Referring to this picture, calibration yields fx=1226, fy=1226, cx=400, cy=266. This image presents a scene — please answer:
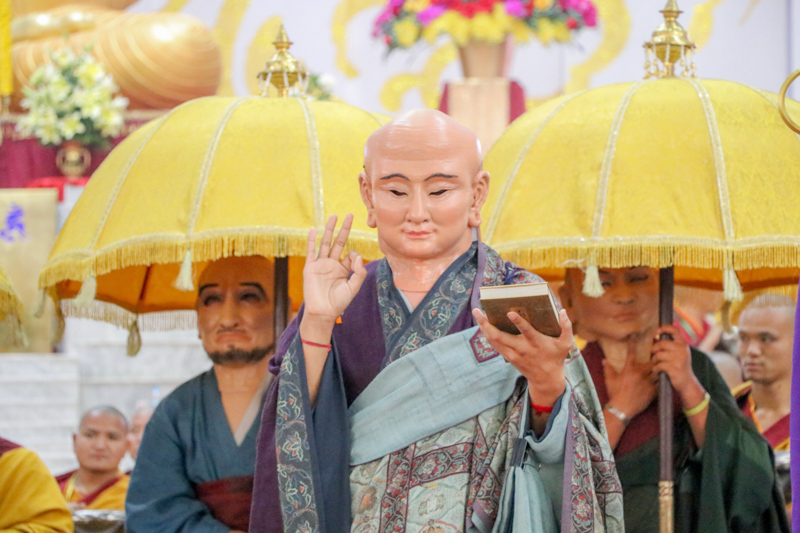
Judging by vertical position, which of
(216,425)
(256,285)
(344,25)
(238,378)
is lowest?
(216,425)

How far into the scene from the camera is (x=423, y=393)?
7.68 feet

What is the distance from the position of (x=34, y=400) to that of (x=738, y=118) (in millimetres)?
4436

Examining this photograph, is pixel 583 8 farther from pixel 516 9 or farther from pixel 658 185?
pixel 658 185

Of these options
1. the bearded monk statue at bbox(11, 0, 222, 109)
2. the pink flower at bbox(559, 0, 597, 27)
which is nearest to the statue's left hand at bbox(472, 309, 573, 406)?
the pink flower at bbox(559, 0, 597, 27)

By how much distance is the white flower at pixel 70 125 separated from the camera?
735 cm

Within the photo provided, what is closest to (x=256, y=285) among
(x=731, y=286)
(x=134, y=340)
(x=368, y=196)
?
(x=134, y=340)

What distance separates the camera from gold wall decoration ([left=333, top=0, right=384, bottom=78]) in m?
9.62

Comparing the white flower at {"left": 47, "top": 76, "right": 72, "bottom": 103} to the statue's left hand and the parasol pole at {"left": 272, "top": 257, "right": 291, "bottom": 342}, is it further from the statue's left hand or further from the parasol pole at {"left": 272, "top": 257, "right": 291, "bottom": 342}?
the statue's left hand

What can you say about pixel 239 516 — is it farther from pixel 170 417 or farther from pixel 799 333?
pixel 799 333

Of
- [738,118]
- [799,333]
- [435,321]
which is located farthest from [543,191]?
[799,333]

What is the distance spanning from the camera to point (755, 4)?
8.94 m

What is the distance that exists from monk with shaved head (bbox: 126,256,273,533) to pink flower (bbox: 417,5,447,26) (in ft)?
11.1

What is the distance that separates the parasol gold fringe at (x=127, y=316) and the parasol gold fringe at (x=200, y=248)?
45 cm

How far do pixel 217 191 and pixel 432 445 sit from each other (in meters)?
1.24
